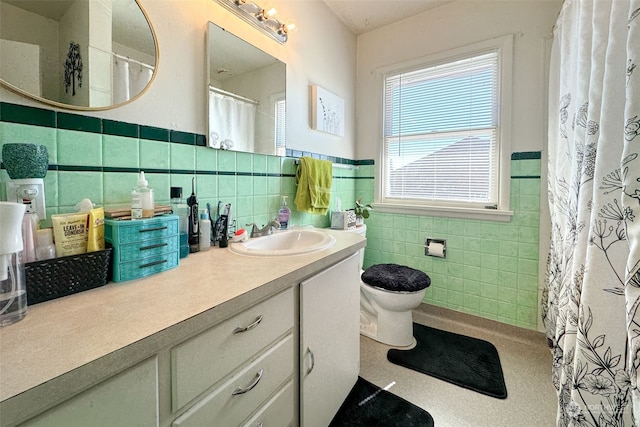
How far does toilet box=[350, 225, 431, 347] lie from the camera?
1.73 meters

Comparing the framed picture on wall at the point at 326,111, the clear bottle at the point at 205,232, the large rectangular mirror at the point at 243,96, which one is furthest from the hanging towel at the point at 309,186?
the clear bottle at the point at 205,232

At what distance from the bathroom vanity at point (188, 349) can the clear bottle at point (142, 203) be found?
0.22m

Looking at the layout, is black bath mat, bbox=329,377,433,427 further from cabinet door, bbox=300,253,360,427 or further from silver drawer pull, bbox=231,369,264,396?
silver drawer pull, bbox=231,369,264,396

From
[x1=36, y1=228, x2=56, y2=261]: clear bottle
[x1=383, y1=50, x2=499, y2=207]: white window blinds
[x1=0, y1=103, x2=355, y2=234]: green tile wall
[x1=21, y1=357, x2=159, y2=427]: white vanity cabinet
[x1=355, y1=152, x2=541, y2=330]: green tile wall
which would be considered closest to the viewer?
[x1=21, y1=357, x2=159, y2=427]: white vanity cabinet

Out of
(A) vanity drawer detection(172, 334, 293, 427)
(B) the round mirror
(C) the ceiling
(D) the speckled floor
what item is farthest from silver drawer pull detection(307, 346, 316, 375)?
(C) the ceiling

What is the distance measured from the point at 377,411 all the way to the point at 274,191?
4.13 feet

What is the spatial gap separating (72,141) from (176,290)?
2.02 ft

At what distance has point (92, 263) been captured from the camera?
729 millimetres

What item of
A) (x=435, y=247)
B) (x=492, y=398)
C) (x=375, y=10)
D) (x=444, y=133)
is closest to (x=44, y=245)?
(x=492, y=398)

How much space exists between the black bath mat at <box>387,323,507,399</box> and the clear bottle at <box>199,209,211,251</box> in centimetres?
132

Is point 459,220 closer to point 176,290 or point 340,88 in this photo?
point 340,88

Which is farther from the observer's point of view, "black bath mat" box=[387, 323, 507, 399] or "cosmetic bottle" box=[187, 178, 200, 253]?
"black bath mat" box=[387, 323, 507, 399]

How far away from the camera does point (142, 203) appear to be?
35.2 inches

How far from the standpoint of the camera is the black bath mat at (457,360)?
1504 millimetres
